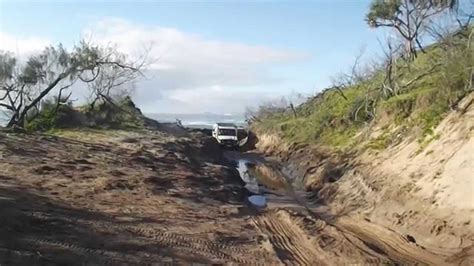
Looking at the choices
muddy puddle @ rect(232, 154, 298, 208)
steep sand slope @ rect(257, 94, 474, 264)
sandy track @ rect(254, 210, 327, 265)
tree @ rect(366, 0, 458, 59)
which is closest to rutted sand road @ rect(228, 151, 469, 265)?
Result: sandy track @ rect(254, 210, 327, 265)

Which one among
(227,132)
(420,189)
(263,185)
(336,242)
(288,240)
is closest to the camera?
(336,242)

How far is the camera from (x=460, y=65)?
18062 millimetres

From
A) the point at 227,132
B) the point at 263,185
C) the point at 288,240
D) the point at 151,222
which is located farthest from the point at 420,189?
the point at 227,132

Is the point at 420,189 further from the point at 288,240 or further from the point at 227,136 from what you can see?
the point at 227,136

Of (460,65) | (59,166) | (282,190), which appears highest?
(460,65)

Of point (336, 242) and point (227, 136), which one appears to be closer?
point (336, 242)

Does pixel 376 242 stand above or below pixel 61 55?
below

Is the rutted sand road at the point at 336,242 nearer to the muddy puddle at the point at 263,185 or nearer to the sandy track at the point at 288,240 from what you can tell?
the sandy track at the point at 288,240

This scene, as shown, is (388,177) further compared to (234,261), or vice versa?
(388,177)

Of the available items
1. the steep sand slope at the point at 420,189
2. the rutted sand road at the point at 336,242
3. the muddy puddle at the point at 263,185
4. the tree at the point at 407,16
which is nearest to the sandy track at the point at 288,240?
the rutted sand road at the point at 336,242

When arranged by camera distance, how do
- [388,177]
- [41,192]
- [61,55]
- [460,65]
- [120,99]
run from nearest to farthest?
[41,192] → [388,177] → [460,65] → [61,55] → [120,99]

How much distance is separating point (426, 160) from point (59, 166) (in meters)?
11.8

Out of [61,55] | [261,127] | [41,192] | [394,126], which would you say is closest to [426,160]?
[394,126]

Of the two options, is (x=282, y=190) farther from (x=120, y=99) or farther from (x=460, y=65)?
(x=120, y=99)
